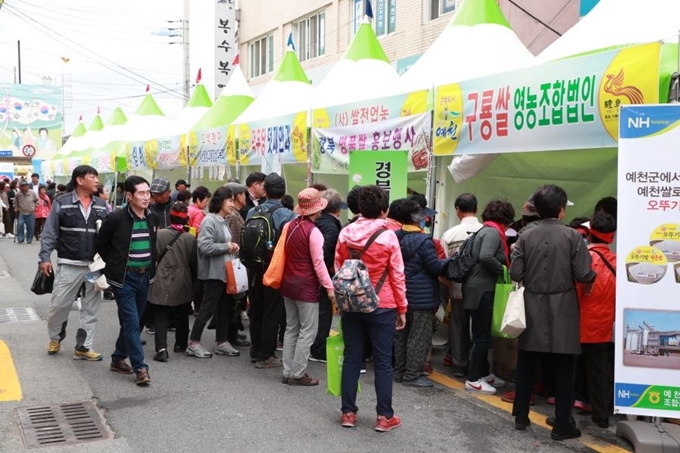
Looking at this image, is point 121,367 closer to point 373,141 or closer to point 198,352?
point 198,352

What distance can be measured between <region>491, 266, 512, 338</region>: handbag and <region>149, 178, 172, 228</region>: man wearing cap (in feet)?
12.1

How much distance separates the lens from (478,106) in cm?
627

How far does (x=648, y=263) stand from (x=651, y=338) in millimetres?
499

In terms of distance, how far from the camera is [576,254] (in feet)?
14.4

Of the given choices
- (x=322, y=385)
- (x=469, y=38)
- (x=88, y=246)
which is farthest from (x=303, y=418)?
(x=469, y=38)

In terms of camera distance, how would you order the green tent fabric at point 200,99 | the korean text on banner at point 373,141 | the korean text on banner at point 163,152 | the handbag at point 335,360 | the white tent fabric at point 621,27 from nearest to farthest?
the handbag at point 335,360
the white tent fabric at point 621,27
the korean text on banner at point 373,141
the korean text on banner at point 163,152
the green tent fabric at point 200,99

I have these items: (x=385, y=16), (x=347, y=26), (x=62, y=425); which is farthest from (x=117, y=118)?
(x=62, y=425)

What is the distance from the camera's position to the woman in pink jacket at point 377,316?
180 inches

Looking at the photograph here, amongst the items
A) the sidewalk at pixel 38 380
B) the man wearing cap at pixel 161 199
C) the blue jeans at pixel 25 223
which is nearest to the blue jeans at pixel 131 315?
the sidewalk at pixel 38 380

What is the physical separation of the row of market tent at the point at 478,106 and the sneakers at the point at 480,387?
6.86 ft

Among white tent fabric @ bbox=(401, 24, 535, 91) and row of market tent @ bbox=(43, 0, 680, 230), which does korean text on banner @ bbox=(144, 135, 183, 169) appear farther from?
white tent fabric @ bbox=(401, 24, 535, 91)

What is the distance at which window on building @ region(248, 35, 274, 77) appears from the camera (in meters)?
23.2

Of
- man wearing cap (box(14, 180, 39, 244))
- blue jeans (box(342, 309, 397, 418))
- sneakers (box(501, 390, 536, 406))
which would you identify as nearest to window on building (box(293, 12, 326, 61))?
man wearing cap (box(14, 180, 39, 244))

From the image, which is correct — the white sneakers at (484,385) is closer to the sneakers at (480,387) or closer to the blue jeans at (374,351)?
the sneakers at (480,387)
